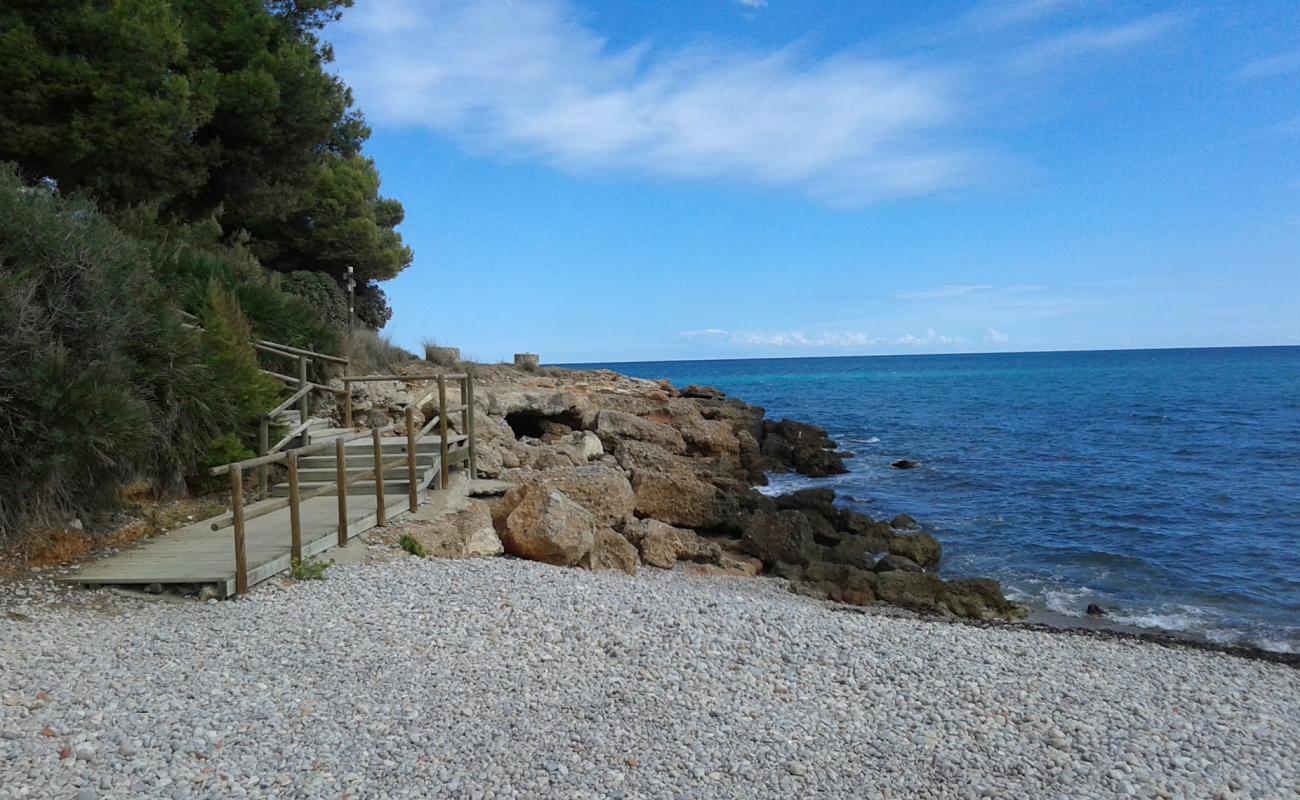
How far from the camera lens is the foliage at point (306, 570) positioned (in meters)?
8.01

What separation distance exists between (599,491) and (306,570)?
5534mm

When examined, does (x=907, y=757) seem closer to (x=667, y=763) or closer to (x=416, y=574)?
(x=667, y=763)

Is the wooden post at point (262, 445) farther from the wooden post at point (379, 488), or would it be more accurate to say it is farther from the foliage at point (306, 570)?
the foliage at point (306, 570)

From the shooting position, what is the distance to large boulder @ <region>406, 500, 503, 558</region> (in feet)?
31.9

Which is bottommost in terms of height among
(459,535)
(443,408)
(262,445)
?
(459,535)

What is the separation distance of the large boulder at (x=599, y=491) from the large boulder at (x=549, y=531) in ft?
6.51

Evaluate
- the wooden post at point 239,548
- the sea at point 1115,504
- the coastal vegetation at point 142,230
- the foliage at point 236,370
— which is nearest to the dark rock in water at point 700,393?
the sea at point 1115,504

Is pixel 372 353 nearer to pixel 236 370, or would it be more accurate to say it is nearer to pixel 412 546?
pixel 236 370

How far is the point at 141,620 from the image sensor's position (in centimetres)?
674

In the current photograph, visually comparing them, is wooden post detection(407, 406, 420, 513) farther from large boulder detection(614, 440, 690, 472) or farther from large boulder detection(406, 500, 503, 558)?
large boulder detection(614, 440, 690, 472)

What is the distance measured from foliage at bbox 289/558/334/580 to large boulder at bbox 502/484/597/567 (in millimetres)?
2543

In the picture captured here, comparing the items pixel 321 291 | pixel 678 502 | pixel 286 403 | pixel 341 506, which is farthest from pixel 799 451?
pixel 341 506

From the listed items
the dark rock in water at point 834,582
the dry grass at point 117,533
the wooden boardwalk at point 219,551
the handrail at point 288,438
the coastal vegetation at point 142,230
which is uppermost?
the coastal vegetation at point 142,230

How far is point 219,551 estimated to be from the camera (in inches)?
324
